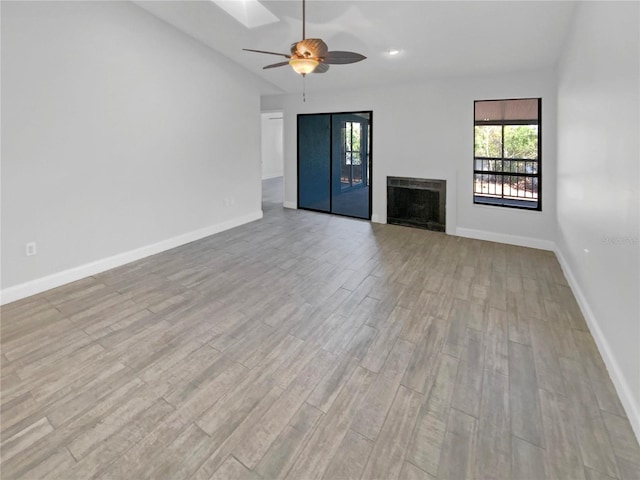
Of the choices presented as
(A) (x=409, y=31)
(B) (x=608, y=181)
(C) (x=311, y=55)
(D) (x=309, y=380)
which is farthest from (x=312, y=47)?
(D) (x=309, y=380)

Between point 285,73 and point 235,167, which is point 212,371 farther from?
point 285,73

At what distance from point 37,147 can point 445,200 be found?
5628 millimetres

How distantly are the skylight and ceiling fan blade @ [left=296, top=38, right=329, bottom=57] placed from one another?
64.5 inches

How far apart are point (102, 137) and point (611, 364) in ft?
17.5

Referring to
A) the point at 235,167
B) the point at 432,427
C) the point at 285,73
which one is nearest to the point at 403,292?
the point at 432,427

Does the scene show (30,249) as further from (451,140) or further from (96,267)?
(451,140)

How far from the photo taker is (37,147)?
11.6 ft

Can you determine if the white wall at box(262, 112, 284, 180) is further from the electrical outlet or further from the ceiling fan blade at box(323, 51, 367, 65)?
the ceiling fan blade at box(323, 51, 367, 65)

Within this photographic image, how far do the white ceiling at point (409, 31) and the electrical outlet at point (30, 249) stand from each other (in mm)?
3176

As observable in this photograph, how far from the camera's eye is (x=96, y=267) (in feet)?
13.9

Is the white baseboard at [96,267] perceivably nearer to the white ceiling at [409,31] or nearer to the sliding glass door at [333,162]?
the sliding glass door at [333,162]

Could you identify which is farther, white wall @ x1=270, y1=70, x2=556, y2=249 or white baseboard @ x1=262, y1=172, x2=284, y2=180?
white baseboard @ x1=262, y1=172, x2=284, y2=180

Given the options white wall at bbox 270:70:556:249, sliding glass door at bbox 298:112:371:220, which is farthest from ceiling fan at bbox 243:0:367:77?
sliding glass door at bbox 298:112:371:220

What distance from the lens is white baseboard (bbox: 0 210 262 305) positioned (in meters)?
3.53
